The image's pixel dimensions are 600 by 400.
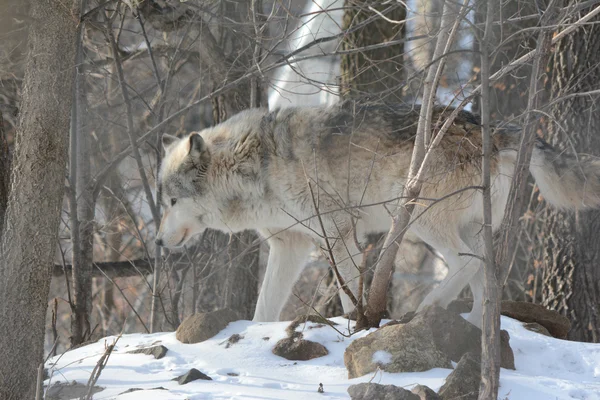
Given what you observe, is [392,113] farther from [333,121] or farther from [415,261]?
[415,261]

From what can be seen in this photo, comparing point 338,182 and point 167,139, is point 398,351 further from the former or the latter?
point 167,139

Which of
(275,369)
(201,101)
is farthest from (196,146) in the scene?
(275,369)

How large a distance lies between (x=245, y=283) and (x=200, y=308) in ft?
3.01

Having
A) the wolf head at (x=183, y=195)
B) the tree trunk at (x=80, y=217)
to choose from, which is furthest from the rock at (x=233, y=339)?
the tree trunk at (x=80, y=217)

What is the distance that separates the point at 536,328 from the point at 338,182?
6.56 ft

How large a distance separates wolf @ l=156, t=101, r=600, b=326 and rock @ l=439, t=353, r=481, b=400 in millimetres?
1078

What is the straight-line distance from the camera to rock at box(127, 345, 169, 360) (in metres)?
4.97

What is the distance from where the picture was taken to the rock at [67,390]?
441 cm

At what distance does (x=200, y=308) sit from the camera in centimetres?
866

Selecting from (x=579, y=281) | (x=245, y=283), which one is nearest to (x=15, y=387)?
(x=245, y=283)

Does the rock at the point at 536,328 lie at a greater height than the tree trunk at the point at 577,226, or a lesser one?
lesser

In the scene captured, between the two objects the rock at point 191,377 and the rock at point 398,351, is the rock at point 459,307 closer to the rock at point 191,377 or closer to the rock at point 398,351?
the rock at point 398,351

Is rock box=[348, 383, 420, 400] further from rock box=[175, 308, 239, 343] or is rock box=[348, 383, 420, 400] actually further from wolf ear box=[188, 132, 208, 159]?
wolf ear box=[188, 132, 208, 159]

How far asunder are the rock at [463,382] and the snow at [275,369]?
86 mm
